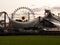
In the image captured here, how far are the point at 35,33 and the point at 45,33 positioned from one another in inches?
99.2

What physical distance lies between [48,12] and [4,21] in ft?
65.6

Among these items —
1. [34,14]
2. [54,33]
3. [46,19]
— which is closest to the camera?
[54,33]

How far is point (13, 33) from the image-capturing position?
60.5 m

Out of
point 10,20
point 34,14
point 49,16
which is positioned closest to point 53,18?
point 49,16

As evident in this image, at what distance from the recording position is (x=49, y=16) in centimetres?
11512

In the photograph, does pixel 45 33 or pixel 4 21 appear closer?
pixel 45 33

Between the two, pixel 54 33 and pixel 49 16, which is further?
pixel 49 16

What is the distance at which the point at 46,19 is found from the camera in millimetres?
111000

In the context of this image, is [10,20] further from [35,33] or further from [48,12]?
[35,33]

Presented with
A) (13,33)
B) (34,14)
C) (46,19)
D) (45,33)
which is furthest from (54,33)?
(34,14)

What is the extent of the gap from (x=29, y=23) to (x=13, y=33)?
53.7 m

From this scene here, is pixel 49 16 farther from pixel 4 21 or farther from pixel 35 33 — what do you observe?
pixel 35 33

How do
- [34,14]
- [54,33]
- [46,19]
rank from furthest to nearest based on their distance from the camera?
[34,14] < [46,19] < [54,33]

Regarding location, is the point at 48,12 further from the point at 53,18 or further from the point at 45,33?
the point at 45,33
